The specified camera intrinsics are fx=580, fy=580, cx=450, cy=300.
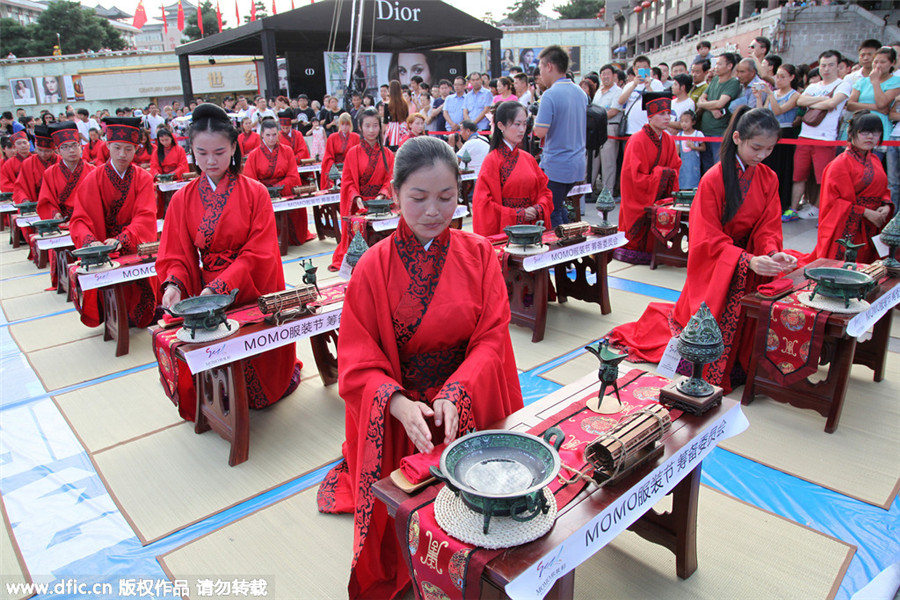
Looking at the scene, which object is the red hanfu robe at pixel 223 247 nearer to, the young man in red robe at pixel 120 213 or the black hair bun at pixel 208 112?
the black hair bun at pixel 208 112

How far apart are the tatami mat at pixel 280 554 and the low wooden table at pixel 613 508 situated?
0.79 meters

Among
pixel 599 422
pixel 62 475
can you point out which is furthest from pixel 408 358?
pixel 62 475

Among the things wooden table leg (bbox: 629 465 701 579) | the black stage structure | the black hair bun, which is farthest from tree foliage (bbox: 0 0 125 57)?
wooden table leg (bbox: 629 465 701 579)

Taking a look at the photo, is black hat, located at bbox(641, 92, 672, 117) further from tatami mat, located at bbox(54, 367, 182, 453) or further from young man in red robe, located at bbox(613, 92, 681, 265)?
tatami mat, located at bbox(54, 367, 182, 453)

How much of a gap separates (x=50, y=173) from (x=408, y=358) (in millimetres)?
5416

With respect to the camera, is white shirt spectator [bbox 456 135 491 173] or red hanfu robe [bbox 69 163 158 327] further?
white shirt spectator [bbox 456 135 491 173]

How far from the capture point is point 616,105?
26.3 feet

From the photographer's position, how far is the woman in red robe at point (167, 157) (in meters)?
8.95

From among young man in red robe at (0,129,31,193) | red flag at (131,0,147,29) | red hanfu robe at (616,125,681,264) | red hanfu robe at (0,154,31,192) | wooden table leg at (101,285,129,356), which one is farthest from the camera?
red flag at (131,0,147,29)

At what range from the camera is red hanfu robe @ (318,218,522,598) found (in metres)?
1.78

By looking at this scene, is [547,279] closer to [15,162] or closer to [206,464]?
[206,464]

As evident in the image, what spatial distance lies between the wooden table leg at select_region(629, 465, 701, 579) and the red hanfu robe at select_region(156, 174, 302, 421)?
7.01 ft

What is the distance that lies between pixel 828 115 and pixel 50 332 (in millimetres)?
7928

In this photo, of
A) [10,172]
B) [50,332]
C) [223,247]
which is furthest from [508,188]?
[10,172]
